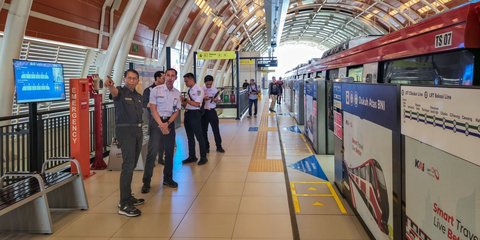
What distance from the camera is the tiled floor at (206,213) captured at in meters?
4.11

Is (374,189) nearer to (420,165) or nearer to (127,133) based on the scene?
(420,165)

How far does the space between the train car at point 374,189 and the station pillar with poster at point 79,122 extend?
4.01 m

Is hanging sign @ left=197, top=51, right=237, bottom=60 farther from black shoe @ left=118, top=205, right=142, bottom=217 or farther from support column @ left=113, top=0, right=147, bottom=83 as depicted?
black shoe @ left=118, top=205, right=142, bottom=217

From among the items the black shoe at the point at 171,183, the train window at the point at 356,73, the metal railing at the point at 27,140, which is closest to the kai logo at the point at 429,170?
the black shoe at the point at 171,183

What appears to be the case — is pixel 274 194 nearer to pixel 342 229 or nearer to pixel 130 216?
pixel 342 229

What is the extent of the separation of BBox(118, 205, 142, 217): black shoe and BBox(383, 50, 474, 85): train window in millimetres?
3497

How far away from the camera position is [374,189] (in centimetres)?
381

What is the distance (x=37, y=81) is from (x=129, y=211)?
200 cm

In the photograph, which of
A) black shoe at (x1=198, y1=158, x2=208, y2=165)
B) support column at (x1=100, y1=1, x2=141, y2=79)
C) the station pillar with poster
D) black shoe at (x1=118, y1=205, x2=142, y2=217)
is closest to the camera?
black shoe at (x1=118, y1=205, x2=142, y2=217)

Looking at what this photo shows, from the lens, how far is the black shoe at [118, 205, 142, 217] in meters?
4.61

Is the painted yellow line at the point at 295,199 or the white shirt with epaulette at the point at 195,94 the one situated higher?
the white shirt with epaulette at the point at 195,94

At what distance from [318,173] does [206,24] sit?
19.4m

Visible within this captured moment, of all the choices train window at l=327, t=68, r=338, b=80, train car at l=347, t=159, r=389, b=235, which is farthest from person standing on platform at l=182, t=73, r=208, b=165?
train window at l=327, t=68, r=338, b=80

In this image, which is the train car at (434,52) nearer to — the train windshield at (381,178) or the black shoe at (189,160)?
the train windshield at (381,178)
